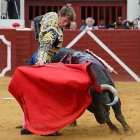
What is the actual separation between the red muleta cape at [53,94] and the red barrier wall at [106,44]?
443cm

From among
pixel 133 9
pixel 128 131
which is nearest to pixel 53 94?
pixel 128 131

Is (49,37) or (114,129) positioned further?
(114,129)

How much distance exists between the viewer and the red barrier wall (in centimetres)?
788

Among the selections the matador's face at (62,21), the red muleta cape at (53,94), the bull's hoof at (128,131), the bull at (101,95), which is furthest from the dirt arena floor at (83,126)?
the matador's face at (62,21)

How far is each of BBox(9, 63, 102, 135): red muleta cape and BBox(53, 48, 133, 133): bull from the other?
149 mm

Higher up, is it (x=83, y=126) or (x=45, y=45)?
(x=45, y=45)

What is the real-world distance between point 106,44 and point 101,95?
4509 millimetres

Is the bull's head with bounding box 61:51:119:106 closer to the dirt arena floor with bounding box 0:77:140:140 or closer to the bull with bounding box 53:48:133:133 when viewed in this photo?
the bull with bounding box 53:48:133:133

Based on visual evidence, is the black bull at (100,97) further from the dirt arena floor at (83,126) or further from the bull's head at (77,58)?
the dirt arena floor at (83,126)

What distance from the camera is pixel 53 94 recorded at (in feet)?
11.1

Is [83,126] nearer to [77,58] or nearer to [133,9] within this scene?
[77,58]

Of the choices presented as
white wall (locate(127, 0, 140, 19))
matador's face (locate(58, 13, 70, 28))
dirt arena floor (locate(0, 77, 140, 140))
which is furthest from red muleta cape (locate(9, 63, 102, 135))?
white wall (locate(127, 0, 140, 19))

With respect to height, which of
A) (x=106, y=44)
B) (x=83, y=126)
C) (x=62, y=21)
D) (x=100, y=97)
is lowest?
(x=83, y=126)

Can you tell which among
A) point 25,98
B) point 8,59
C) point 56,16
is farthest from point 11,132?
point 8,59
